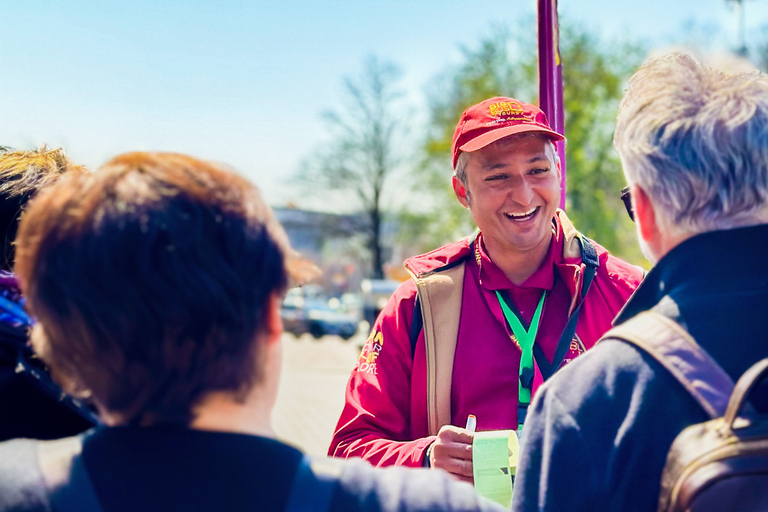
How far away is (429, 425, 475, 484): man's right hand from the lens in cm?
183

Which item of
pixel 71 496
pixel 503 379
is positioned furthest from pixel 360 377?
pixel 71 496

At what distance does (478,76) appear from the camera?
21312 mm

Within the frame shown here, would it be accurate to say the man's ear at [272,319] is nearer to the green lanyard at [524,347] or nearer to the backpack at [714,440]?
the backpack at [714,440]

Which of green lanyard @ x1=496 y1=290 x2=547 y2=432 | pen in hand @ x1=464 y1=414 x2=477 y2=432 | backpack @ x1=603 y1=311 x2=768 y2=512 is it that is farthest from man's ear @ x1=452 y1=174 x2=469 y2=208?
backpack @ x1=603 y1=311 x2=768 y2=512

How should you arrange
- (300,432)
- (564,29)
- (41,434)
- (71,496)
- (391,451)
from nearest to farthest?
(71,496)
(41,434)
(391,451)
(300,432)
(564,29)

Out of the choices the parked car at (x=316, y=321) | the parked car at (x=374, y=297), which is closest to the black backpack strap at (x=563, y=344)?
the parked car at (x=374, y=297)

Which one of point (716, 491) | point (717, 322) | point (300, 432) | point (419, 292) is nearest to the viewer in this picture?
point (716, 491)

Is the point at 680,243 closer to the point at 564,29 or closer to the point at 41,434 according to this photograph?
the point at 41,434

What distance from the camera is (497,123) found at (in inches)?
92.4

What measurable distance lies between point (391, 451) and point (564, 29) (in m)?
20.0

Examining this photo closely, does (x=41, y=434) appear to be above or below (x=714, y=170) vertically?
below

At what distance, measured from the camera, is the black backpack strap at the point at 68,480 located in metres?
0.92

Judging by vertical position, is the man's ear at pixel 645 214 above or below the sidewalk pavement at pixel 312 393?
above

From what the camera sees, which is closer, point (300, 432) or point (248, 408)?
point (248, 408)
